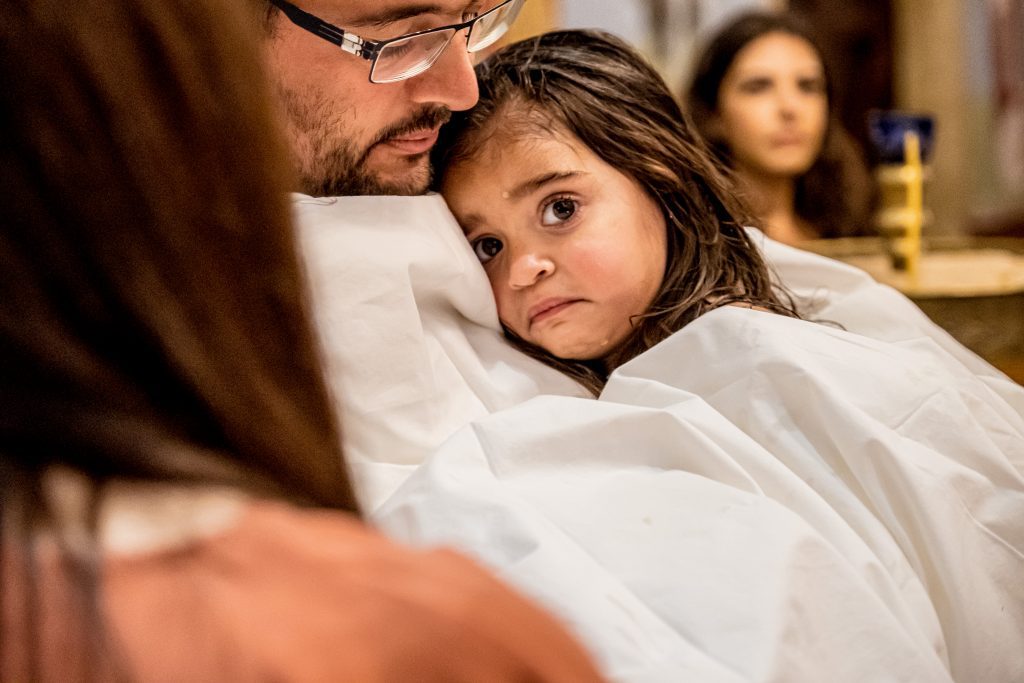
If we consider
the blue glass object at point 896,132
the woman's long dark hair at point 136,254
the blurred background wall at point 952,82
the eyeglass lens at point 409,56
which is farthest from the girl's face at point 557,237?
the blurred background wall at point 952,82

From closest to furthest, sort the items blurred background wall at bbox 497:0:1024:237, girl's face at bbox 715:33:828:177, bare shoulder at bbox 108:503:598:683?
bare shoulder at bbox 108:503:598:683, girl's face at bbox 715:33:828:177, blurred background wall at bbox 497:0:1024:237

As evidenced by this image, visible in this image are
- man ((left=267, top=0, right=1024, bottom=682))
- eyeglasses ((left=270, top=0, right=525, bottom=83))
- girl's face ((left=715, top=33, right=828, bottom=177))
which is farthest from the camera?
girl's face ((left=715, top=33, right=828, bottom=177))

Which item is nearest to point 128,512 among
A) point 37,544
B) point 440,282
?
point 37,544

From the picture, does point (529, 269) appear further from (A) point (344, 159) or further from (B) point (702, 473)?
(B) point (702, 473)

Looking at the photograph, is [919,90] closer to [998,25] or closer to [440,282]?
[998,25]

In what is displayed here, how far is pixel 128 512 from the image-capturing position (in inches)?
20.0

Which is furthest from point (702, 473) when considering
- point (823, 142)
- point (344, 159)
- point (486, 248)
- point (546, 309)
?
point (823, 142)

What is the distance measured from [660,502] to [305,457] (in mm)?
443

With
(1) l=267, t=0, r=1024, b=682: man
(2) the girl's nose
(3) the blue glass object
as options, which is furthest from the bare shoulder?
(3) the blue glass object

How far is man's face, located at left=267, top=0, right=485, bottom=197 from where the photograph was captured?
4.45 ft

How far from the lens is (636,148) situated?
1.46m

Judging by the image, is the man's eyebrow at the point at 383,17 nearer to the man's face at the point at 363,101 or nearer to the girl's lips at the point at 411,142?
the man's face at the point at 363,101

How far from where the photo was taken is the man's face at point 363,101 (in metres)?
1.36

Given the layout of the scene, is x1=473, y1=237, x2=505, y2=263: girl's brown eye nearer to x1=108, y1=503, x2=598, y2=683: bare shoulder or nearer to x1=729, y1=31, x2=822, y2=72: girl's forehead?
x1=108, y1=503, x2=598, y2=683: bare shoulder
